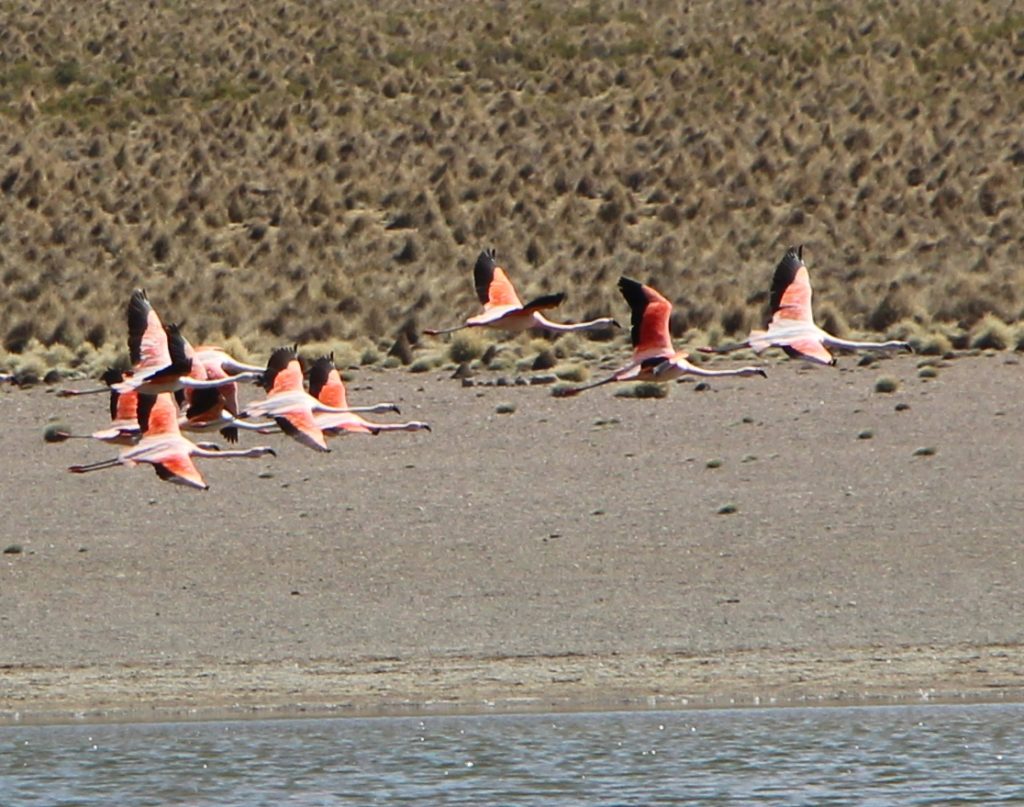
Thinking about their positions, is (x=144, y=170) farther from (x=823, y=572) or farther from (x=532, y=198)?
(x=823, y=572)

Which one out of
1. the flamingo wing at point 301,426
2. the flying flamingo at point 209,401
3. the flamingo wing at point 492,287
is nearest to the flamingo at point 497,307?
the flamingo wing at point 492,287

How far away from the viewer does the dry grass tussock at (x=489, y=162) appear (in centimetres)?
3234

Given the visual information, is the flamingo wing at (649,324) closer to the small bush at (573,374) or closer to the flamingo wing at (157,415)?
the flamingo wing at (157,415)

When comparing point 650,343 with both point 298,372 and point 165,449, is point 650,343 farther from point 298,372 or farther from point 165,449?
point 165,449

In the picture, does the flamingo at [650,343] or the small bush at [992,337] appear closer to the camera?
the flamingo at [650,343]

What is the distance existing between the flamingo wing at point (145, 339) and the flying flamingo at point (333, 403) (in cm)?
99

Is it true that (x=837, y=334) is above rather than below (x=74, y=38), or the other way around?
below

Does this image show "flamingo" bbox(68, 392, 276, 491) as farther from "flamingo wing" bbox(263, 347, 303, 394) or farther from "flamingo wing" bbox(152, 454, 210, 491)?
"flamingo wing" bbox(263, 347, 303, 394)

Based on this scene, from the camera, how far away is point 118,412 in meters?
17.0

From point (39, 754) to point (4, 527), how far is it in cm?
548

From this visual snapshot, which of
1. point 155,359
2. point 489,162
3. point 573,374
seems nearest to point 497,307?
point 155,359

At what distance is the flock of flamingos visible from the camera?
575 inches

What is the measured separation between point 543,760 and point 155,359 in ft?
12.2

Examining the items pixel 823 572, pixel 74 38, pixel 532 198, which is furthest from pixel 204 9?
pixel 823 572
